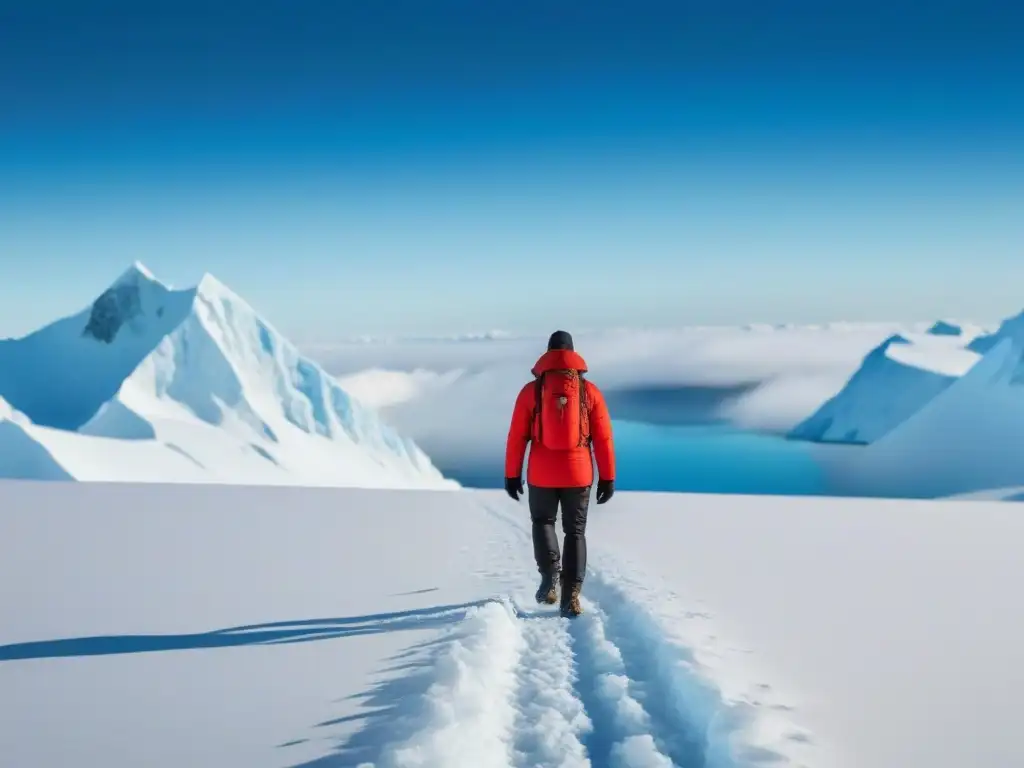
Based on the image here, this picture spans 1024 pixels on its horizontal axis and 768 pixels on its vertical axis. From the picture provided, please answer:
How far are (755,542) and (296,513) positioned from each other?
6.61m

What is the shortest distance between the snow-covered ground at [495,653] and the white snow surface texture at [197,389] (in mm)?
79986

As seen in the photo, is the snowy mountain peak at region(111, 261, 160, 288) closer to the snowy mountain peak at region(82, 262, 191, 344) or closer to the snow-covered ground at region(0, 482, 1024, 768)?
the snowy mountain peak at region(82, 262, 191, 344)

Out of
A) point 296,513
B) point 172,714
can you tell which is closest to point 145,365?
point 296,513

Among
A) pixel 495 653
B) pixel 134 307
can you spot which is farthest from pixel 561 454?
pixel 134 307

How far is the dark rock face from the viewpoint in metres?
143

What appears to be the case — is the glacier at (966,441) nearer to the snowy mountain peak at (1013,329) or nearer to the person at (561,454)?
the snowy mountain peak at (1013,329)

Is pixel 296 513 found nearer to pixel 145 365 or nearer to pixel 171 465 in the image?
pixel 171 465

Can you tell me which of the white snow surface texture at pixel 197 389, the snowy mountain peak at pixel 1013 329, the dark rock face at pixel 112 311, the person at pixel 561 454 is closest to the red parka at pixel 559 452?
the person at pixel 561 454

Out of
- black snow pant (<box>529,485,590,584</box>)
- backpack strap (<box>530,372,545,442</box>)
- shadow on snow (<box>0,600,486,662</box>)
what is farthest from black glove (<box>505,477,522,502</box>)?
shadow on snow (<box>0,600,486,662</box>)

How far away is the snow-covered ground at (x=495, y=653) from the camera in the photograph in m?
3.24

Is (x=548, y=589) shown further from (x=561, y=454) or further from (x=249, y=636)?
(x=249, y=636)

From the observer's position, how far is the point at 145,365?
12438 cm

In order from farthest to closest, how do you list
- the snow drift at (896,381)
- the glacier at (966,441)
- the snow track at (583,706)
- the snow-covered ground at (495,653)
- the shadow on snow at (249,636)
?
1. the snow drift at (896,381)
2. the glacier at (966,441)
3. the shadow on snow at (249,636)
4. the snow-covered ground at (495,653)
5. the snow track at (583,706)

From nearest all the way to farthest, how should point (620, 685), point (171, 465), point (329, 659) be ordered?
point (620, 685), point (329, 659), point (171, 465)
